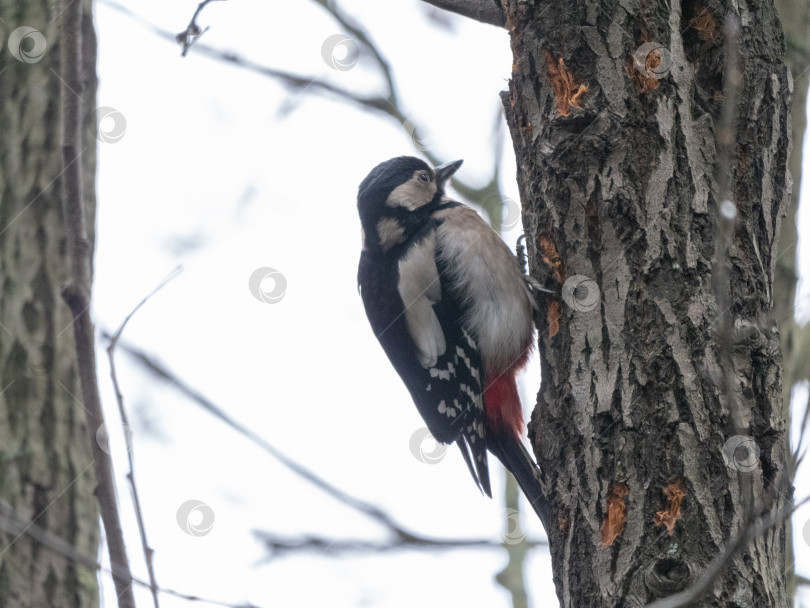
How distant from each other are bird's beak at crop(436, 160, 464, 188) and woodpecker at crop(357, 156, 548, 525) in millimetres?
459

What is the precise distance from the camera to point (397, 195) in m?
4.05

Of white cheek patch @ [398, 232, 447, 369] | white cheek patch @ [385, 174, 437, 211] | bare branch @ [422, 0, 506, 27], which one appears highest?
bare branch @ [422, 0, 506, 27]

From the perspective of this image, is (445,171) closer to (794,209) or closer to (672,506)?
(794,209)


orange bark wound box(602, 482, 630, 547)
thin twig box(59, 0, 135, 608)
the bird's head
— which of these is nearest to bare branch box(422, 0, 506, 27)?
the bird's head

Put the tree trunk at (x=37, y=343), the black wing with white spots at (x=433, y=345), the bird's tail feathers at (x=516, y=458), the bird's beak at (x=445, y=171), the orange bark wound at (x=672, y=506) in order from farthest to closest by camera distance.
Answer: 1. the bird's beak at (x=445, y=171)
2. the black wing with white spots at (x=433, y=345)
3. the bird's tail feathers at (x=516, y=458)
4. the tree trunk at (x=37, y=343)
5. the orange bark wound at (x=672, y=506)

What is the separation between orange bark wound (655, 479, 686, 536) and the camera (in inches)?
77.5

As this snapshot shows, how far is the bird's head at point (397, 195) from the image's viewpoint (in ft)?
12.9

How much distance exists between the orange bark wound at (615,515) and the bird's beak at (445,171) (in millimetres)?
2484

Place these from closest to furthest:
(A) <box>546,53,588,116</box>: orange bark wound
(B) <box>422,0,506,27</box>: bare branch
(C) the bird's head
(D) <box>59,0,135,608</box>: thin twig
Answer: (D) <box>59,0,135,608</box>: thin twig → (A) <box>546,53,588,116</box>: orange bark wound → (B) <box>422,0,506,27</box>: bare branch → (C) the bird's head

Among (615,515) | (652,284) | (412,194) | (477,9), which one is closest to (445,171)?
(412,194)

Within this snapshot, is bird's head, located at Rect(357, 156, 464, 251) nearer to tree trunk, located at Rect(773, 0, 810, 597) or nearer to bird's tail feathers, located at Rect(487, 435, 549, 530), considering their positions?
bird's tail feathers, located at Rect(487, 435, 549, 530)

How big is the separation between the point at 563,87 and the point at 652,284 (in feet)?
2.11

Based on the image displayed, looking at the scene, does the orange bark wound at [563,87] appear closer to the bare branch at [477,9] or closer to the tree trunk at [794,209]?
the bare branch at [477,9]

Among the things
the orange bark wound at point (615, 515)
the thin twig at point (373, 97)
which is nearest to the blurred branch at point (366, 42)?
the thin twig at point (373, 97)
